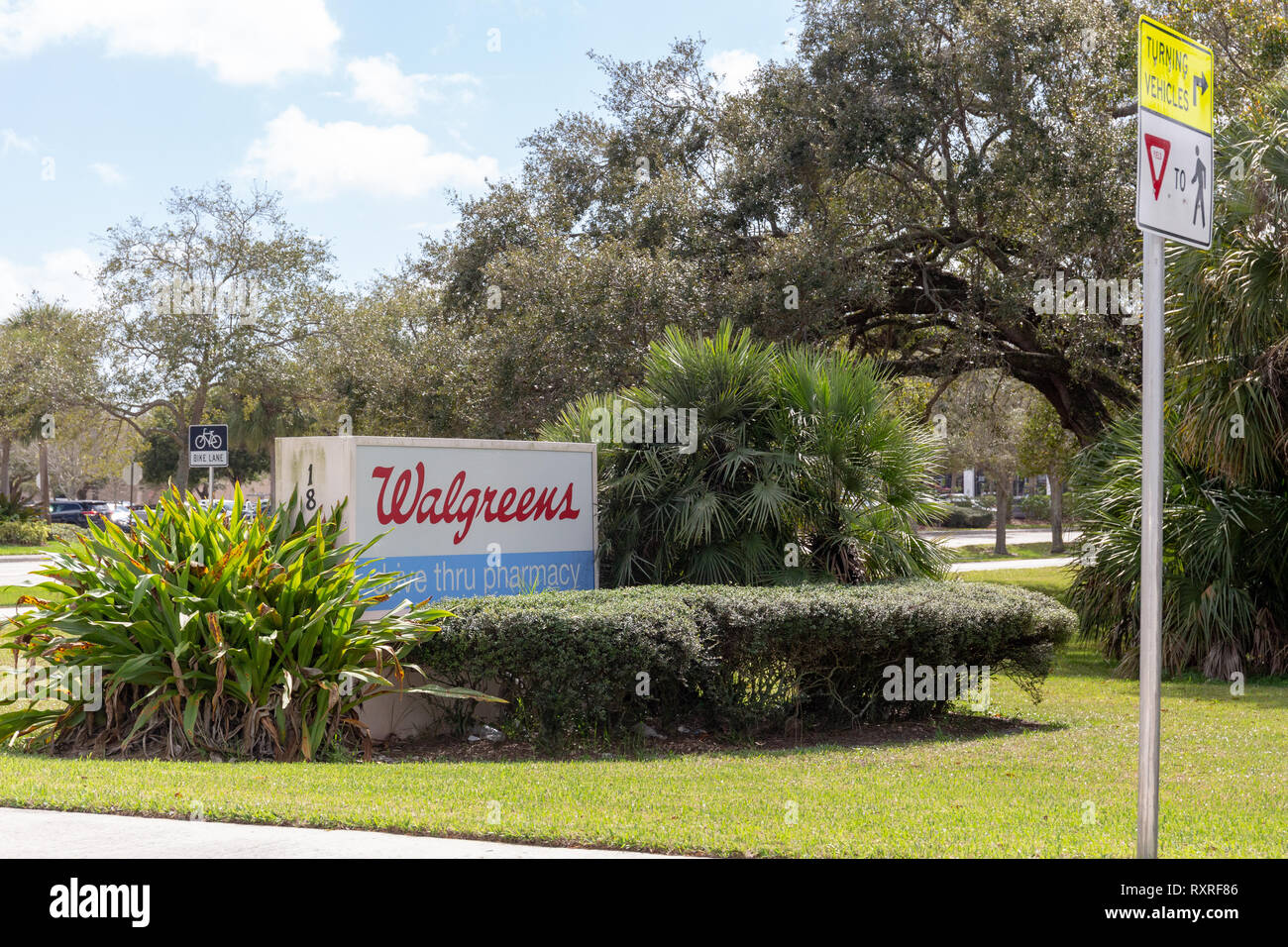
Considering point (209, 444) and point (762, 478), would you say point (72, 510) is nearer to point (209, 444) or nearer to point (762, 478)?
point (209, 444)

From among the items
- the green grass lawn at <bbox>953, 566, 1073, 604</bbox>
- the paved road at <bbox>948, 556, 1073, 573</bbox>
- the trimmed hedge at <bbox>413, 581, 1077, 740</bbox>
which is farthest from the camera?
the paved road at <bbox>948, 556, 1073, 573</bbox>

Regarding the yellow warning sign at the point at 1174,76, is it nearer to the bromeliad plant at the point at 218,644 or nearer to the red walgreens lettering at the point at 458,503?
the bromeliad plant at the point at 218,644

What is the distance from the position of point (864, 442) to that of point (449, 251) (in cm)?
1456

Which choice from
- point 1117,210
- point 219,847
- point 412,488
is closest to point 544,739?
point 412,488

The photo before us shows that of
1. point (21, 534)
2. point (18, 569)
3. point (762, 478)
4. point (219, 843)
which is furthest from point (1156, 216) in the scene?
point (21, 534)

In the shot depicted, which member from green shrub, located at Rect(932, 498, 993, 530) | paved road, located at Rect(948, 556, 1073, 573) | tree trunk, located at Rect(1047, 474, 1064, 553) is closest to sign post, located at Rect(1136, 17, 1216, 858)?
paved road, located at Rect(948, 556, 1073, 573)

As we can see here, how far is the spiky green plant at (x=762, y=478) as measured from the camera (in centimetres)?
1093

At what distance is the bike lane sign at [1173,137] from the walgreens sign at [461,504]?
6.59 metres

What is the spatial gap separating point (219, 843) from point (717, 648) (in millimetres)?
4333

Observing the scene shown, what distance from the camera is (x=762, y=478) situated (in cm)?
1100

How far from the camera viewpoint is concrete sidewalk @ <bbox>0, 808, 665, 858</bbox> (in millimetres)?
5289

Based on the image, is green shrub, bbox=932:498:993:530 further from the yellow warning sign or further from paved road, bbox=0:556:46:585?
the yellow warning sign

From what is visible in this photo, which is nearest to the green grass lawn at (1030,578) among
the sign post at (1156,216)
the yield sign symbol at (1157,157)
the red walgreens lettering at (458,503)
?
the red walgreens lettering at (458,503)

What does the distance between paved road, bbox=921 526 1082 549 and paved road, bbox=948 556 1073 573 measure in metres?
6.15
